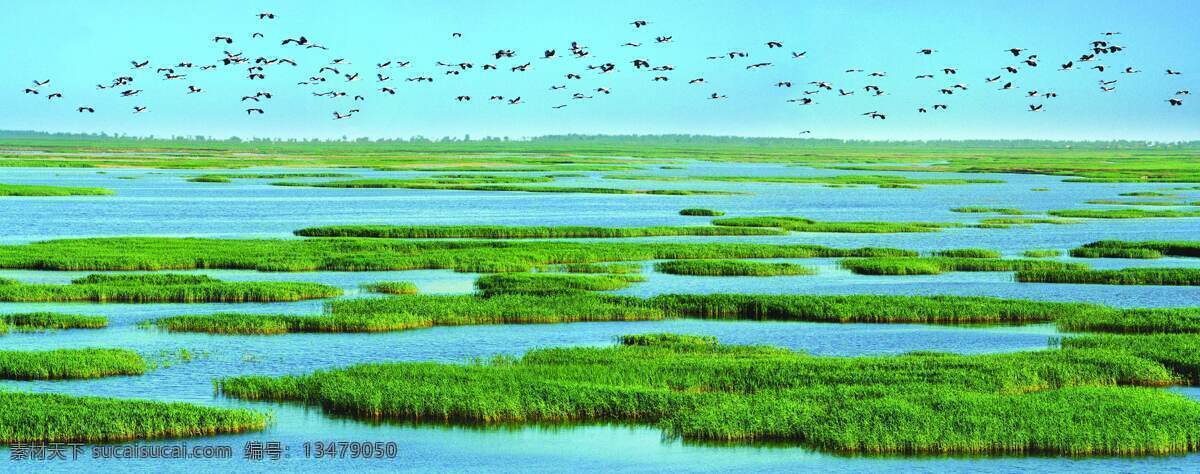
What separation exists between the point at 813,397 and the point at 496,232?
43787 mm

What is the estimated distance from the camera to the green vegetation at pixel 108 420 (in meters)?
24.7

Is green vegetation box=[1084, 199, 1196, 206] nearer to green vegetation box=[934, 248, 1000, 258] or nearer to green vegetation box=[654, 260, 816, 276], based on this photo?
green vegetation box=[934, 248, 1000, 258]

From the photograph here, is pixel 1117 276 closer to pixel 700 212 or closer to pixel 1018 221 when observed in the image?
pixel 1018 221

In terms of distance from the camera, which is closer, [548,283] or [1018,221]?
[548,283]

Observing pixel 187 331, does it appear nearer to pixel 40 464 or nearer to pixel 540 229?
pixel 40 464

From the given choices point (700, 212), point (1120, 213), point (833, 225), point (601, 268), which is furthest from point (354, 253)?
point (1120, 213)

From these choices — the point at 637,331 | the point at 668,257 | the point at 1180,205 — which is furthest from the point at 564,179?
the point at 637,331

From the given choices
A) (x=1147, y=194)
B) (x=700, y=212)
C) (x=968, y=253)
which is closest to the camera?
(x=968, y=253)

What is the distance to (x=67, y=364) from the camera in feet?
101

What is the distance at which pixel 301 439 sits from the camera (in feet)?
83.8

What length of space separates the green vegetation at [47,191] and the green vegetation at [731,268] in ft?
216

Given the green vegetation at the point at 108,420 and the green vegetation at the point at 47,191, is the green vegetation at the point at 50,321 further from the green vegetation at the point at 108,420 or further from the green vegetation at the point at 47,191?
the green vegetation at the point at 47,191

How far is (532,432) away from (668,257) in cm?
3266

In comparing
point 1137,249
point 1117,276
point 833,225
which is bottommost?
point 833,225
